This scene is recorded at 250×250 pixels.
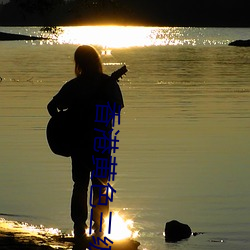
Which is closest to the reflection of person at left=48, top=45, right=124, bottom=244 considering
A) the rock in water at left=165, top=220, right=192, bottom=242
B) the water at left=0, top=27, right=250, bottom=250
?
the water at left=0, top=27, right=250, bottom=250

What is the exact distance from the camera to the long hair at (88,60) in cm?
1002

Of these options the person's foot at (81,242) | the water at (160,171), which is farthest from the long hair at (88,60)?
the water at (160,171)

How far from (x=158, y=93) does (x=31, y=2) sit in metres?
31.4

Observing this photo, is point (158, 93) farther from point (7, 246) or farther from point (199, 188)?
point (7, 246)

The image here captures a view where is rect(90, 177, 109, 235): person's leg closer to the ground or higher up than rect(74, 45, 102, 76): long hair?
closer to the ground

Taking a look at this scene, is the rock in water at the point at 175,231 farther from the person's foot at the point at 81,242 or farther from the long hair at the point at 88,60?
the long hair at the point at 88,60

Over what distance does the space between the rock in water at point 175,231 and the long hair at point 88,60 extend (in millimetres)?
4092

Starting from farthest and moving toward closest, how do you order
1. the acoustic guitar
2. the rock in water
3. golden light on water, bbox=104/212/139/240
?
the rock in water < golden light on water, bbox=104/212/139/240 < the acoustic guitar

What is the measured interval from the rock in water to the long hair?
4.09 m

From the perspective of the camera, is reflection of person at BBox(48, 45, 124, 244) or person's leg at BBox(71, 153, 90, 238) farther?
person's leg at BBox(71, 153, 90, 238)

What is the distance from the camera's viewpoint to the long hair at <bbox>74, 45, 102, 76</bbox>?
10.0 metres

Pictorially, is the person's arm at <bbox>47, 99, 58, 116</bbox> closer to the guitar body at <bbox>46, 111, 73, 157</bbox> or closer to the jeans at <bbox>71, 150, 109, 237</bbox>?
the guitar body at <bbox>46, 111, 73, 157</bbox>

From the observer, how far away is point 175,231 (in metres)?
13.7

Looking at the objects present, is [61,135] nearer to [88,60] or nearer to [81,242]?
[88,60]
